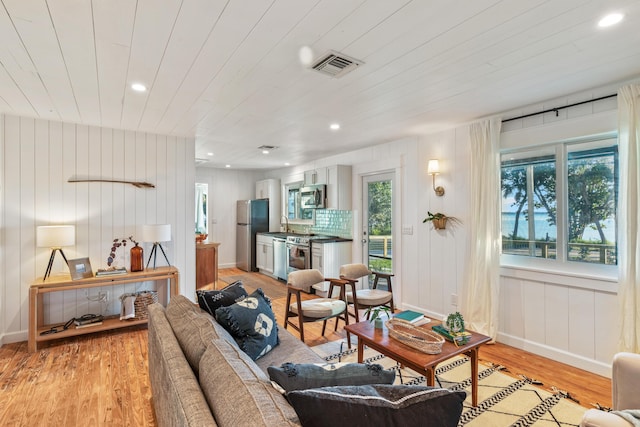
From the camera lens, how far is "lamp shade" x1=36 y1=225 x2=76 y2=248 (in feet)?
10.7

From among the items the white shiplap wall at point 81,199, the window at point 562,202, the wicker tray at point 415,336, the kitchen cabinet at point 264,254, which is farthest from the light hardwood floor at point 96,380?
the kitchen cabinet at point 264,254

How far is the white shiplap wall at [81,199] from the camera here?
343 cm

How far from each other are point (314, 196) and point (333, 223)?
0.62 metres

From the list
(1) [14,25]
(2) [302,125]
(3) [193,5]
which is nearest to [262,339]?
(3) [193,5]

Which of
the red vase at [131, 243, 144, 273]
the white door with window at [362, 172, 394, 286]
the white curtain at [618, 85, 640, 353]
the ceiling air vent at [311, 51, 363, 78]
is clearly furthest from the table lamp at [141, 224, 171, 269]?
the white curtain at [618, 85, 640, 353]

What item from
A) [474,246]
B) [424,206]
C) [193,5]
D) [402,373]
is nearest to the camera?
[193,5]

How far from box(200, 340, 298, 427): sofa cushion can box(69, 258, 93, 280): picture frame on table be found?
2.97m

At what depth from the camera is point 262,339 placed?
2090 millimetres

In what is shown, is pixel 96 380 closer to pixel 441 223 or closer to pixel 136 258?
pixel 136 258

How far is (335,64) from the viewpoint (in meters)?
2.21

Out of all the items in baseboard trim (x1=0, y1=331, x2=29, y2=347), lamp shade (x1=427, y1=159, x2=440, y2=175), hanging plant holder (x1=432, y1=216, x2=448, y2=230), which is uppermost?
lamp shade (x1=427, y1=159, x2=440, y2=175)

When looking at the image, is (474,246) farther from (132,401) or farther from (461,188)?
(132,401)

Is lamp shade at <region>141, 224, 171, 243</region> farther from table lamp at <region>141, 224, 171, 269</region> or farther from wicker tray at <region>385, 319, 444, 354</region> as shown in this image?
wicker tray at <region>385, 319, 444, 354</region>

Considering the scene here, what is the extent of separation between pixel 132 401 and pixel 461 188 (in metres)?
3.79
